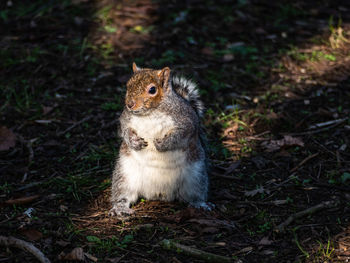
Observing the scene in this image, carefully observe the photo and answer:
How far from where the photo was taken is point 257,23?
6207mm

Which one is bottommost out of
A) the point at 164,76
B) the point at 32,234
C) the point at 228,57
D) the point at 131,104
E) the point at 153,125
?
the point at 32,234

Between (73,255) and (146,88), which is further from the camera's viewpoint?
(146,88)

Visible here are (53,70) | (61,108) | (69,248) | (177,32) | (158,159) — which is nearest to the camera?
(69,248)

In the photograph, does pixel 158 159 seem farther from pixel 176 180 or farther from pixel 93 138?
pixel 93 138

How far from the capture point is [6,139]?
4.05m

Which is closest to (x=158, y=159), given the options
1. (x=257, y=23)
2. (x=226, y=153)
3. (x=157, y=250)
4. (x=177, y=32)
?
(x=157, y=250)

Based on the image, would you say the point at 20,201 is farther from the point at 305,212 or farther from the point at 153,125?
the point at 305,212

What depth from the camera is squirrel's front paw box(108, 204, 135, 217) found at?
3.18m

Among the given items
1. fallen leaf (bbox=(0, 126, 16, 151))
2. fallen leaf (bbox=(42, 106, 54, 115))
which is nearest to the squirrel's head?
fallen leaf (bbox=(0, 126, 16, 151))

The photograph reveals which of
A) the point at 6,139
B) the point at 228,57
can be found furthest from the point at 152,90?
the point at 228,57

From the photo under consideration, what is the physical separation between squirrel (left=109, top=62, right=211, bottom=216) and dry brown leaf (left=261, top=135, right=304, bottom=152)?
842 millimetres

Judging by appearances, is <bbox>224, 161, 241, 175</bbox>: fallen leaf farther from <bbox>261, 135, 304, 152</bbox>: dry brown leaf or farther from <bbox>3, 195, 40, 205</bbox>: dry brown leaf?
<bbox>3, 195, 40, 205</bbox>: dry brown leaf

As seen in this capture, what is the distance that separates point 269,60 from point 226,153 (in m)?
1.88

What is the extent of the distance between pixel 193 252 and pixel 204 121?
1.95m
